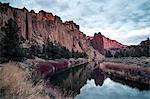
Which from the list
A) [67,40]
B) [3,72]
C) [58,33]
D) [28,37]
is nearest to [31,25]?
[28,37]

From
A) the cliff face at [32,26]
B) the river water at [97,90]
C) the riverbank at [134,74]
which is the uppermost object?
the cliff face at [32,26]

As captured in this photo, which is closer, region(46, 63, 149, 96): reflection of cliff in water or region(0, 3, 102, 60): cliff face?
region(46, 63, 149, 96): reflection of cliff in water

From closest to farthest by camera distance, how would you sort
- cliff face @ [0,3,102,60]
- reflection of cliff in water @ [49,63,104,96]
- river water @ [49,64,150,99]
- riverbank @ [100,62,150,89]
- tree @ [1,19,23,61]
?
1. river water @ [49,64,150,99]
2. reflection of cliff in water @ [49,63,104,96]
3. tree @ [1,19,23,61]
4. riverbank @ [100,62,150,89]
5. cliff face @ [0,3,102,60]

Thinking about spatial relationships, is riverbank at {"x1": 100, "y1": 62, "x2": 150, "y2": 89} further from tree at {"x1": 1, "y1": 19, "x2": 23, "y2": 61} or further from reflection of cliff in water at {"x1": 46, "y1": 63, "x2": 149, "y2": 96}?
tree at {"x1": 1, "y1": 19, "x2": 23, "y2": 61}

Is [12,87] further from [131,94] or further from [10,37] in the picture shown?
[10,37]

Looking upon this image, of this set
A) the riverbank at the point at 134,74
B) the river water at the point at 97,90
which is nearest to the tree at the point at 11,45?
the river water at the point at 97,90

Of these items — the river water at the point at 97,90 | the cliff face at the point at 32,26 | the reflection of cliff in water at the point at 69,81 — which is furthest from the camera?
the cliff face at the point at 32,26

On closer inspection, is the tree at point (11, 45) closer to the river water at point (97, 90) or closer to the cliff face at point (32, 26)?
the river water at point (97, 90)

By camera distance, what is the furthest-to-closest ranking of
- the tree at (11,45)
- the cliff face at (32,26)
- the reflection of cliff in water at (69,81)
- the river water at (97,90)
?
1. the cliff face at (32,26)
2. the tree at (11,45)
3. the reflection of cliff in water at (69,81)
4. the river water at (97,90)

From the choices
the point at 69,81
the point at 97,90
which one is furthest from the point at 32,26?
the point at 97,90

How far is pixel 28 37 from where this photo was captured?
349 ft

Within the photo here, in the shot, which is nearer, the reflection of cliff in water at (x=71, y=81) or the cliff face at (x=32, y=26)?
the reflection of cliff in water at (x=71, y=81)

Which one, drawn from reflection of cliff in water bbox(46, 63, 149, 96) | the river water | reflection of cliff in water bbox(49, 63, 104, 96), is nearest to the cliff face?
reflection of cliff in water bbox(46, 63, 149, 96)

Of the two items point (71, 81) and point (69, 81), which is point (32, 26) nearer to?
point (71, 81)
